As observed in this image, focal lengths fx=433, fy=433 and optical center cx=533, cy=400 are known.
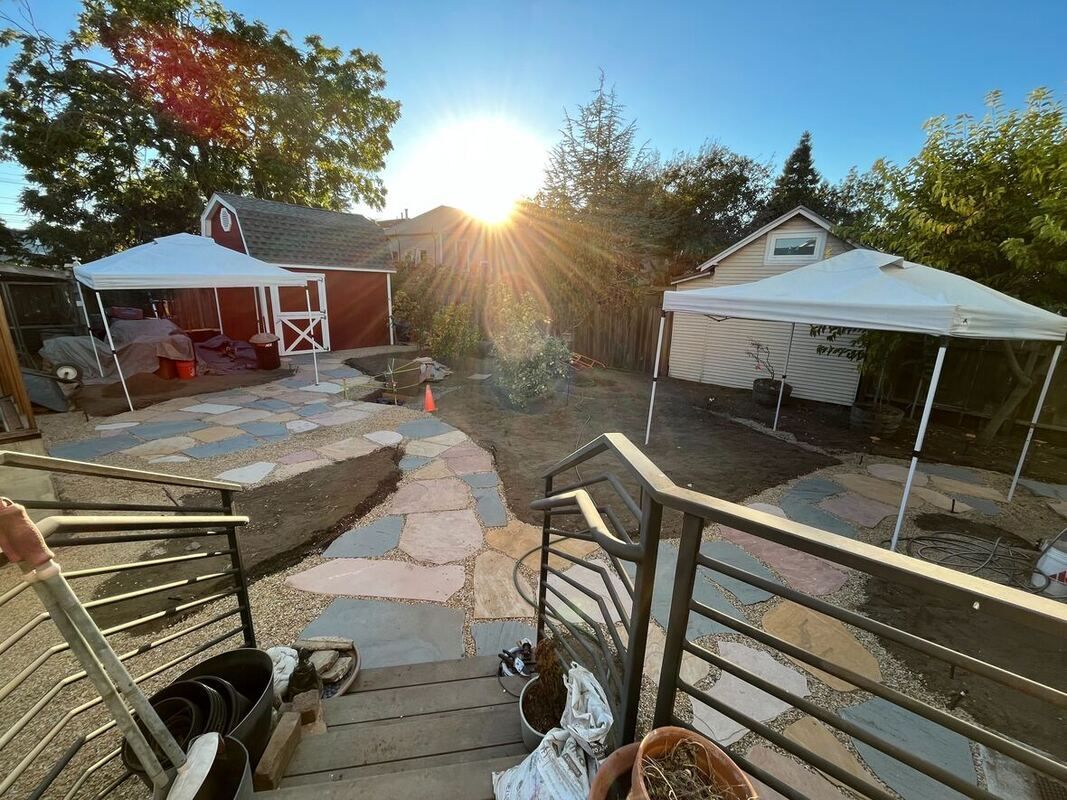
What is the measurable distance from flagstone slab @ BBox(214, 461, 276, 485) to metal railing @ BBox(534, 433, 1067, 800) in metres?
4.32

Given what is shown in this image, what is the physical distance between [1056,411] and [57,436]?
13709 millimetres

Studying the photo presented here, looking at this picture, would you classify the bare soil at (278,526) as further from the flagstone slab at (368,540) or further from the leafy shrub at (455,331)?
the leafy shrub at (455,331)

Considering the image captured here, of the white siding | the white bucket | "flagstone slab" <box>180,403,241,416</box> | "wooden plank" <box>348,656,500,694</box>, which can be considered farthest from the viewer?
the white siding

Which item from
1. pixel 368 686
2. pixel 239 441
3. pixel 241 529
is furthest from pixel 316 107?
pixel 368 686

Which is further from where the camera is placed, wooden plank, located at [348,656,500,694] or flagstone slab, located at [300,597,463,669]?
flagstone slab, located at [300,597,463,669]

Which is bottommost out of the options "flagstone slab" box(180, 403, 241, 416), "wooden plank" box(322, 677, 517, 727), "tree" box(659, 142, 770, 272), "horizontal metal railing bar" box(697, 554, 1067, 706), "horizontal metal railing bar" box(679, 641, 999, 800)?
"wooden plank" box(322, 677, 517, 727)

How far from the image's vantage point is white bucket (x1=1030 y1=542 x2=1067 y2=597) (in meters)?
2.99

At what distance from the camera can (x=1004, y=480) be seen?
Result: 16.9 ft

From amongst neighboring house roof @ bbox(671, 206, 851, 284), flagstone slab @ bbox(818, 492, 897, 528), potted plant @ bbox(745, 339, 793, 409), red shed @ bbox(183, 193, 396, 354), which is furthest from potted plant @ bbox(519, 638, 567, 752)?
red shed @ bbox(183, 193, 396, 354)

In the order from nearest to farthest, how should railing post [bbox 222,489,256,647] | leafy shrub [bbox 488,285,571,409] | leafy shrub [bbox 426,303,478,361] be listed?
1. railing post [bbox 222,489,256,647]
2. leafy shrub [bbox 488,285,571,409]
3. leafy shrub [bbox 426,303,478,361]

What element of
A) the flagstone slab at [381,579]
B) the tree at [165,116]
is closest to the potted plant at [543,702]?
the flagstone slab at [381,579]

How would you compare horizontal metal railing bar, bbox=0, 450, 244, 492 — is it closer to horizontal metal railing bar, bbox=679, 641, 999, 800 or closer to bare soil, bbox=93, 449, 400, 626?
bare soil, bbox=93, 449, 400, 626

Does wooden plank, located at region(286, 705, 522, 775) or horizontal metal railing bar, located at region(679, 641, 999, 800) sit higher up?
horizontal metal railing bar, located at region(679, 641, 999, 800)

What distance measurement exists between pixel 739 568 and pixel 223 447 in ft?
19.2
